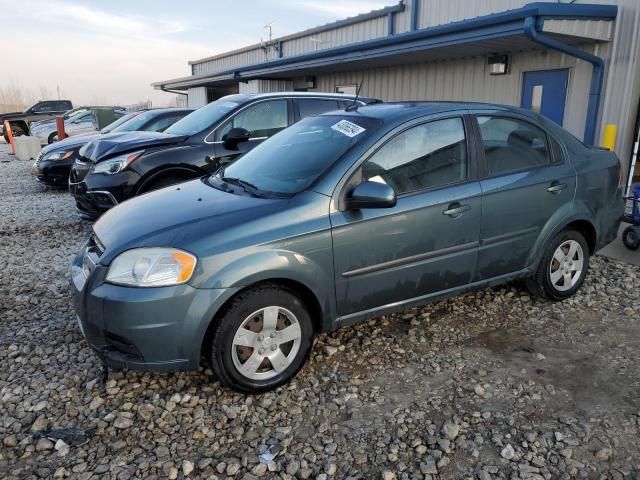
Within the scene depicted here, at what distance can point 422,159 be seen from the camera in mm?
3494

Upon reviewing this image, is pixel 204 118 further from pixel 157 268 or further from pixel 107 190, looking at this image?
pixel 157 268

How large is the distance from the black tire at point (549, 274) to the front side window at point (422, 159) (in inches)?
44.3

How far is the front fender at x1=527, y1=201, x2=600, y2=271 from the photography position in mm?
3992

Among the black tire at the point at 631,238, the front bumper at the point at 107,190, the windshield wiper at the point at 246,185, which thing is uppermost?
the windshield wiper at the point at 246,185

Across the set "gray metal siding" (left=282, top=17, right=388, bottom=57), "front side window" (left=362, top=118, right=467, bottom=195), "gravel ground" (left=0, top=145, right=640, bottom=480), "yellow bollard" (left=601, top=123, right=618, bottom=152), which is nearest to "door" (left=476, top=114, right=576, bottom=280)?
"front side window" (left=362, top=118, right=467, bottom=195)

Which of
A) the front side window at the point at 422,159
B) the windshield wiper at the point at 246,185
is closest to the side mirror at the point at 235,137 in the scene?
the windshield wiper at the point at 246,185

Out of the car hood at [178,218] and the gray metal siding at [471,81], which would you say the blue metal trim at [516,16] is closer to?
the gray metal siding at [471,81]

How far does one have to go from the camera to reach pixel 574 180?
13.5ft

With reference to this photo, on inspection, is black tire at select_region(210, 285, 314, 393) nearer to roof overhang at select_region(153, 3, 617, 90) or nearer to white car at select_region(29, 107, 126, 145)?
roof overhang at select_region(153, 3, 617, 90)

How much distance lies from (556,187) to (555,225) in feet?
0.98

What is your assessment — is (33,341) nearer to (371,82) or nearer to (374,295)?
(374,295)

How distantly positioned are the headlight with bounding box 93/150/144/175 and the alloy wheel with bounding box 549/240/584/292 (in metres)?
4.67

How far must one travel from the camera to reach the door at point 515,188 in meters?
3.72

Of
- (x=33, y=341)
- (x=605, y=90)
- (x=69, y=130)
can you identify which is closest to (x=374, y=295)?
(x=33, y=341)
